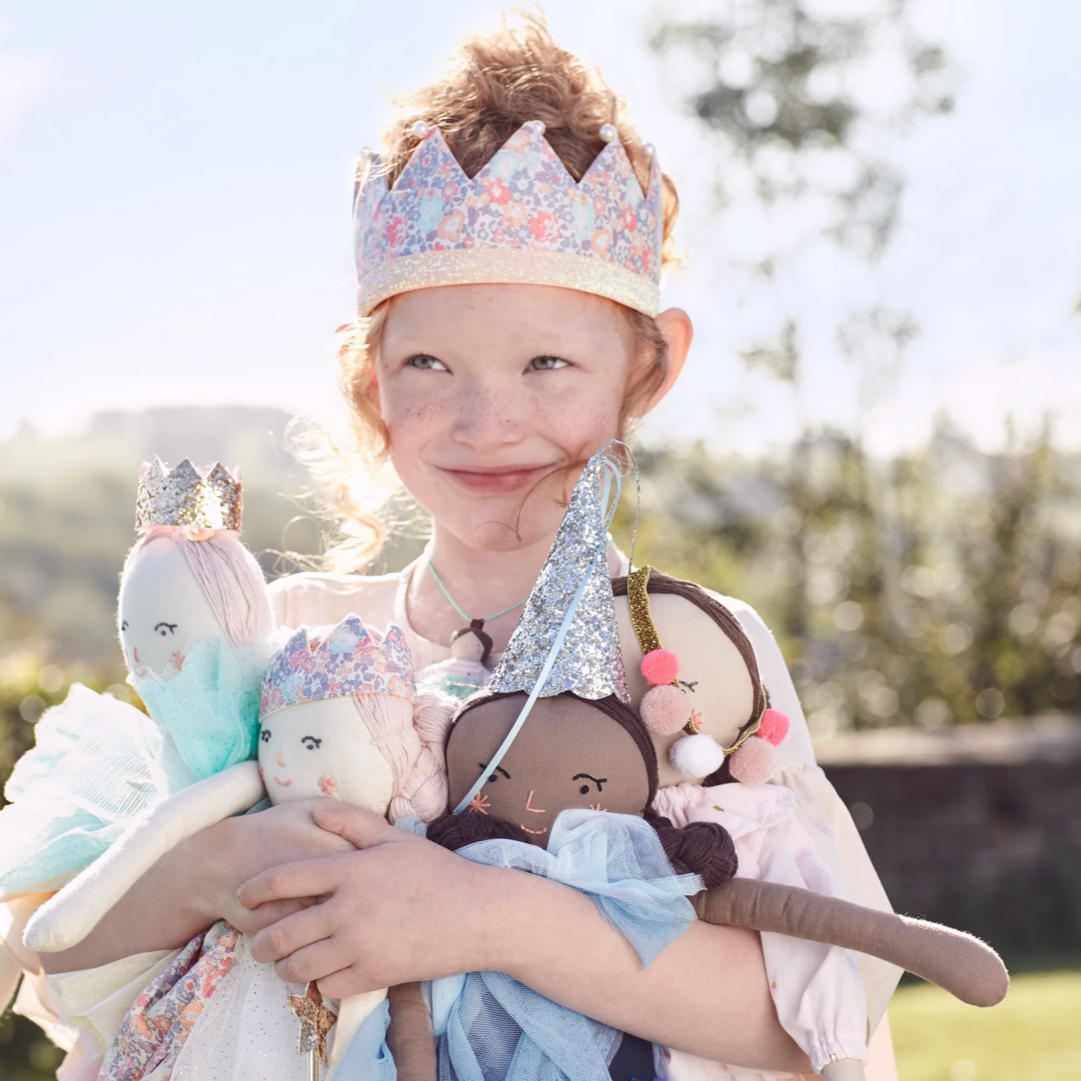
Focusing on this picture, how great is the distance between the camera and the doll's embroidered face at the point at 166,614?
183 centimetres

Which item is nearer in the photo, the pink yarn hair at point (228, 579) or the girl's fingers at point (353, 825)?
the girl's fingers at point (353, 825)

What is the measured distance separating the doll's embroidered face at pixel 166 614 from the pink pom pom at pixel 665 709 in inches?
25.4

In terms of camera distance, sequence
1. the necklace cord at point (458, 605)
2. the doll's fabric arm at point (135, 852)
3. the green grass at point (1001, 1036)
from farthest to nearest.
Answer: the green grass at point (1001, 1036), the necklace cord at point (458, 605), the doll's fabric arm at point (135, 852)

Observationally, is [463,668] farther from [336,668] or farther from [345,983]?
[345,983]

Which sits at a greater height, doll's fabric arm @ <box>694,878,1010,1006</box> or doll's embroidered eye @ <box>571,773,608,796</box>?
doll's embroidered eye @ <box>571,773,608,796</box>

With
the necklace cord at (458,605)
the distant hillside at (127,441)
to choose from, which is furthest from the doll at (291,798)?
the distant hillside at (127,441)

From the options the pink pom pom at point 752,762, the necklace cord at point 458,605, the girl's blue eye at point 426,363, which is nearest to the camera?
the pink pom pom at point 752,762

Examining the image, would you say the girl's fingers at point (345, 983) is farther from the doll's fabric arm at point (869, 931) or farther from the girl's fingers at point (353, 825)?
the doll's fabric arm at point (869, 931)

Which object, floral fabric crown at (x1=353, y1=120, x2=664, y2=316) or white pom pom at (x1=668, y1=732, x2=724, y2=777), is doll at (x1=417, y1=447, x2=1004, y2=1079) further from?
floral fabric crown at (x1=353, y1=120, x2=664, y2=316)

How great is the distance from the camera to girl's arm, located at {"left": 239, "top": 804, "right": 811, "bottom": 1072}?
5.45ft

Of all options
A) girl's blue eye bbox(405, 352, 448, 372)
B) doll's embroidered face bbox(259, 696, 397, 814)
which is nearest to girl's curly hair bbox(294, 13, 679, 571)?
girl's blue eye bbox(405, 352, 448, 372)

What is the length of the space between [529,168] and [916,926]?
4.61 feet

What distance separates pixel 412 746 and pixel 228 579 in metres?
0.39

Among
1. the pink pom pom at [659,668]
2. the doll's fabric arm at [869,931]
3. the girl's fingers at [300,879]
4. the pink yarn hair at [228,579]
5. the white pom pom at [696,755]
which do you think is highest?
the pink yarn hair at [228,579]
